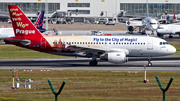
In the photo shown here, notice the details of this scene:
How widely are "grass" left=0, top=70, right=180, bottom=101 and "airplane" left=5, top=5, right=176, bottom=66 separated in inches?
284

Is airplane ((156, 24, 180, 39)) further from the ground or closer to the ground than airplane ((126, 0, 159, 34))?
closer to the ground

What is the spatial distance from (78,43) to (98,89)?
52.7 ft

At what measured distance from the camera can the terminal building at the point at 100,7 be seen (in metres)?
160

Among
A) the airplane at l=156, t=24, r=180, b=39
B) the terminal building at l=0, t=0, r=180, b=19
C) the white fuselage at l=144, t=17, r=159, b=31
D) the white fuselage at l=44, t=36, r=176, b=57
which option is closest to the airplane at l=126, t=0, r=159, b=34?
the white fuselage at l=144, t=17, r=159, b=31

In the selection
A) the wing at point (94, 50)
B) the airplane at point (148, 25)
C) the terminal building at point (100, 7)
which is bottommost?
the wing at point (94, 50)

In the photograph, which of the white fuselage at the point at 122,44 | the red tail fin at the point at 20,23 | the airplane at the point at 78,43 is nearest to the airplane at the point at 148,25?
the white fuselage at the point at 122,44

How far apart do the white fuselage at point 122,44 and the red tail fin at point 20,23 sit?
2373 mm

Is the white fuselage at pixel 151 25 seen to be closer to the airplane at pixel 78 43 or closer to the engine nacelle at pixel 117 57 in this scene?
the airplane at pixel 78 43

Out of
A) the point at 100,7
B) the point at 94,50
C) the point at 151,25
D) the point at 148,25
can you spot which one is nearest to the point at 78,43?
the point at 94,50

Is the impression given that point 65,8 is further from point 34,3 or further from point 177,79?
point 177,79

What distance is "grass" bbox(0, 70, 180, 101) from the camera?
19.5 metres

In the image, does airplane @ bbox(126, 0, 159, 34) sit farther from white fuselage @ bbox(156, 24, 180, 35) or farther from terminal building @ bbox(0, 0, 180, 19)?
terminal building @ bbox(0, 0, 180, 19)

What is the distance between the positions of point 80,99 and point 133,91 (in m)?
4.59

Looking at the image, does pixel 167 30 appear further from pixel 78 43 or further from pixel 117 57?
pixel 117 57
